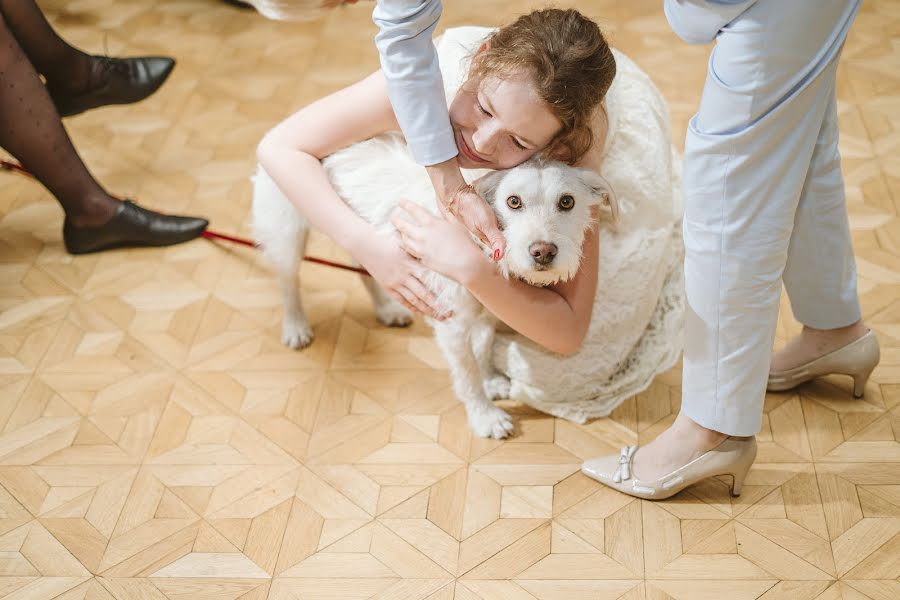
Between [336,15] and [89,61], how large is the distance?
3.60 feet

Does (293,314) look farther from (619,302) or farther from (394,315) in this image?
(619,302)

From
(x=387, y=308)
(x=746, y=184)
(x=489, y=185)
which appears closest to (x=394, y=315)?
(x=387, y=308)

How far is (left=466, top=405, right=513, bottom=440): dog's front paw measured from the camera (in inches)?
67.5

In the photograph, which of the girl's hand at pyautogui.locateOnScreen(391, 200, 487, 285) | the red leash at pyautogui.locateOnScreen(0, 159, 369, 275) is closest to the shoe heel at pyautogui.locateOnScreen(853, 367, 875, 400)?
the girl's hand at pyautogui.locateOnScreen(391, 200, 487, 285)

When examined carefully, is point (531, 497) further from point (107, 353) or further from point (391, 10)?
point (107, 353)

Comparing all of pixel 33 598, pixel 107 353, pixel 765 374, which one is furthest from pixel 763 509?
pixel 107 353

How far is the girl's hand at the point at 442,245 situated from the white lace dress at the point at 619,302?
0.25m

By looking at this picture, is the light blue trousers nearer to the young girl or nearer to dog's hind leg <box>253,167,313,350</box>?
the young girl

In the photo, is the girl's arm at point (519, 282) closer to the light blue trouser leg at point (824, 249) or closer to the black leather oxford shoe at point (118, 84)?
the light blue trouser leg at point (824, 249)

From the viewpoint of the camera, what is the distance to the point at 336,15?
3.22m

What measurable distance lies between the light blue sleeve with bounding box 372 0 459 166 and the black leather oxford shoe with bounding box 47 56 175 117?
1432mm

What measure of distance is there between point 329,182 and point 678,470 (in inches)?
33.1

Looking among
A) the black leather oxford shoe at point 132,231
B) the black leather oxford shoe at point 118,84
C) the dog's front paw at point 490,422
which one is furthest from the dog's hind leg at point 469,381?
the black leather oxford shoe at point 118,84

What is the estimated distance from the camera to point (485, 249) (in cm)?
151
